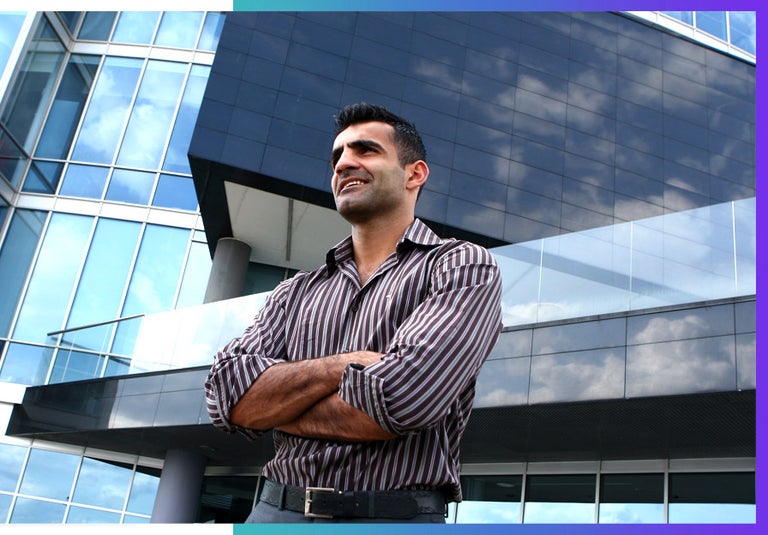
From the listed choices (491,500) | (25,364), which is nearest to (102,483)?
(25,364)

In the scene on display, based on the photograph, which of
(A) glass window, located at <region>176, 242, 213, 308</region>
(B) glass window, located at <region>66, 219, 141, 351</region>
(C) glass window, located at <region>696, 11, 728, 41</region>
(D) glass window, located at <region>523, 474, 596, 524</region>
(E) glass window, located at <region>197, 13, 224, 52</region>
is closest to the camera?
(D) glass window, located at <region>523, 474, 596, 524</region>

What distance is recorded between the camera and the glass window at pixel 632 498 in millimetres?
13047

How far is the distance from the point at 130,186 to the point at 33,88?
163 inches

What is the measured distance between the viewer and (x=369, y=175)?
2.36m

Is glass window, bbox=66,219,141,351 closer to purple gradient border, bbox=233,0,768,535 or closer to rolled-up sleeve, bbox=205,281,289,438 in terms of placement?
purple gradient border, bbox=233,0,768,535

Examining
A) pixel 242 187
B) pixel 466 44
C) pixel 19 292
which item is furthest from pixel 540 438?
pixel 19 292

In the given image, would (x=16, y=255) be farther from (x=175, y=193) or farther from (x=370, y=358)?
(x=370, y=358)

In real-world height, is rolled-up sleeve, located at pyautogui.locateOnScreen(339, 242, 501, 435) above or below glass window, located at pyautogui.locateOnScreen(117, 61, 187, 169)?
below

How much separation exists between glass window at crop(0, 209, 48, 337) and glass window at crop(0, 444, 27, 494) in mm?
3405

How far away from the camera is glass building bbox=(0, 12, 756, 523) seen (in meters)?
12.1

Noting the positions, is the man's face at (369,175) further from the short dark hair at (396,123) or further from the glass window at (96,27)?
the glass window at (96,27)

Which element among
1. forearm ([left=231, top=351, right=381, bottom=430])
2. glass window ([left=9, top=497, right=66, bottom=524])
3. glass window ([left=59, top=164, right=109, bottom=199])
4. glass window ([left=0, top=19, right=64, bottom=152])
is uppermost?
glass window ([left=0, top=19, right=64, bottom=152])

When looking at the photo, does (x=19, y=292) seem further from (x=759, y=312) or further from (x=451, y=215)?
(x=759, y=312)

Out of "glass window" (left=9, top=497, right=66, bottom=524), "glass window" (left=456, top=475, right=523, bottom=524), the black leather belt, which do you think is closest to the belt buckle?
the black leather belt
